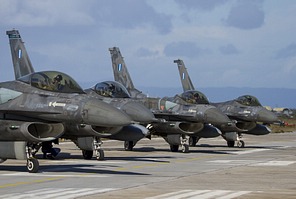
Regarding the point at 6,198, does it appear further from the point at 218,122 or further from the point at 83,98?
the point at 218,122

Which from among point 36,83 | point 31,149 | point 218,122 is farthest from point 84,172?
point 218,122

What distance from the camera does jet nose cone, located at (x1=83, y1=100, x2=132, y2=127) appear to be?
17.5 m

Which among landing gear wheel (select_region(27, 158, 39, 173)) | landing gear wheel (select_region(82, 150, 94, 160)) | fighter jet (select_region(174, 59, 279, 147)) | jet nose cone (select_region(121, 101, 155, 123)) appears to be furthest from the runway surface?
fighter jet (select_region(174, 59, 279, 147))

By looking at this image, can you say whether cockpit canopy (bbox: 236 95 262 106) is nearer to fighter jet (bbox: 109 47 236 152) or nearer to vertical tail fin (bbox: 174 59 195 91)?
fighter jet (bbox: 109 47 236 152)

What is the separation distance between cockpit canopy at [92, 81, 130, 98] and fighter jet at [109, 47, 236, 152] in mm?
4311

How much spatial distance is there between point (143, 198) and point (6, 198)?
2634 millimetres

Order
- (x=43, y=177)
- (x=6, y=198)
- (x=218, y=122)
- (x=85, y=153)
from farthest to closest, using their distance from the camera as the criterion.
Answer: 1. (x=218, y=122)
2. (x=85, y=153)
3. (x=43, y=177)
4. (x=6, y=198)

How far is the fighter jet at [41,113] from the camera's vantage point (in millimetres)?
17703

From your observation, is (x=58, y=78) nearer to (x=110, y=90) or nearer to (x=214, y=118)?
(x=110, y=90)

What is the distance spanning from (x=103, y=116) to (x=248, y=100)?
20.0 m

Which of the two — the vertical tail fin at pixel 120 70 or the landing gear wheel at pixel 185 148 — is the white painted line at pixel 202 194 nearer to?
the landing gear wheel at pixel 185 148

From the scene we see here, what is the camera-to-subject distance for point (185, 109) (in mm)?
30859

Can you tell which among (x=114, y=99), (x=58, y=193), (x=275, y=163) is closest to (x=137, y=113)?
(x=114, y=99)

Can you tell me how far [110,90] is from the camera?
2686 cm
